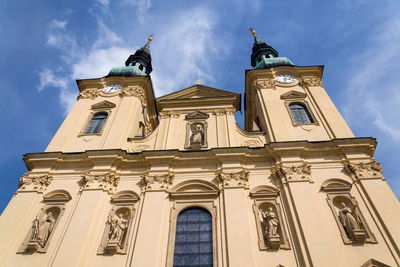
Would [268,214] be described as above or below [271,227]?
above

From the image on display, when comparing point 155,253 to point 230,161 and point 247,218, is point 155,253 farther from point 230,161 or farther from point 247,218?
point 230,161

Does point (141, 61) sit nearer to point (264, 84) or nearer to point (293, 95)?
point (264, 84)

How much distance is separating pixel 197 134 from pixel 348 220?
24.1ft

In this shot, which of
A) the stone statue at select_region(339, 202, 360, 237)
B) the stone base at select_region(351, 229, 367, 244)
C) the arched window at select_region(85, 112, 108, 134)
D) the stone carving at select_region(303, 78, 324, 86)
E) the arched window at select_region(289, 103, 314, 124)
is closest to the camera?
the stone base at select_region(351, 229, 367, 244)

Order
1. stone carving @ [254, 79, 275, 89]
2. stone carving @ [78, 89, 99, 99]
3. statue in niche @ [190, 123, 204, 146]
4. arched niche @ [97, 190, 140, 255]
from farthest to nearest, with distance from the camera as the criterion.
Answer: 1. stone carving @ [78, 89, 99, 99]
2. stone carving @ [254, 79, 275, 89]
3. statue in niche @ [190, 123, 204, 146]
4. arched niche @ [97, 190, 140, 255]

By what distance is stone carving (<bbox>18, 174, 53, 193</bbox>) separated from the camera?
12508 millimetres

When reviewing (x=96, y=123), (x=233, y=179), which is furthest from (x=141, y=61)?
(x=233, y=179)

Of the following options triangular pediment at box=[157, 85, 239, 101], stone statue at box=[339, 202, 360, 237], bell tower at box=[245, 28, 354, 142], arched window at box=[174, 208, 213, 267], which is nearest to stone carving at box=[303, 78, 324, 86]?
bell tower at box=[245, 28, 354, 142]

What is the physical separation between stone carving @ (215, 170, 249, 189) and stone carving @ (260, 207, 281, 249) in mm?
1338

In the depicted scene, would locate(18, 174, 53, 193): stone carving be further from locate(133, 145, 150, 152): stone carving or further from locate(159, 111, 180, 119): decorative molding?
locate(159, 111, 180, 119): decorative molding

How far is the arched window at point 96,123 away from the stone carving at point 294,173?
8885 mm

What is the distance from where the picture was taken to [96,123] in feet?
53.8

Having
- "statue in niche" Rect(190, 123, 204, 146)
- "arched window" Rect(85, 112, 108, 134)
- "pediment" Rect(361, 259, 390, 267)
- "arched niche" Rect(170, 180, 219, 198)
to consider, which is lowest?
"pediment" Rect(361, 259, 390, 267)

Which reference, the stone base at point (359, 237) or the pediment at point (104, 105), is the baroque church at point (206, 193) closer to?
the stone base at point (359, 237)
